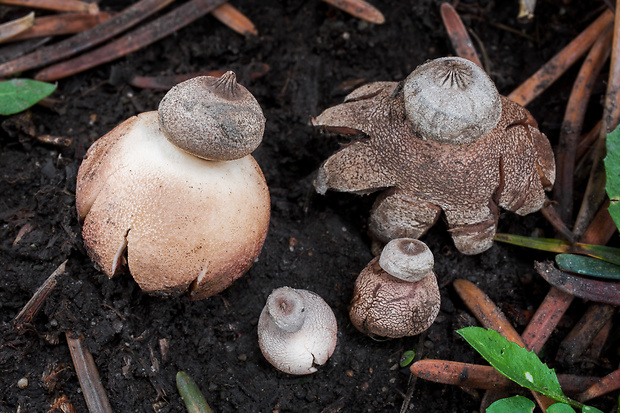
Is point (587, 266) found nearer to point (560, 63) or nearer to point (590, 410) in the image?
point (590, 410)

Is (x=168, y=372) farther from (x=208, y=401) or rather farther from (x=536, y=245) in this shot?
(x=536, y=245)

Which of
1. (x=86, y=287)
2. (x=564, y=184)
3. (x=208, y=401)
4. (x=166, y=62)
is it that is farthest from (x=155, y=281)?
(x=564, y=184)

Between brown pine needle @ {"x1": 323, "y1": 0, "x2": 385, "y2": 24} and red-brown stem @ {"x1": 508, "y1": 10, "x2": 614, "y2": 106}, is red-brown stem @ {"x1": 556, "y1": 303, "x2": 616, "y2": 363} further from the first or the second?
brown pine needle @ {"x1": 323, "y1": 0, "x2": 385, "y2": 24}

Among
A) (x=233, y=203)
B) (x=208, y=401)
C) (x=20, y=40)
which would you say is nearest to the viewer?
(x=233, y=203)

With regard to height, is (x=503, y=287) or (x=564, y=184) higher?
(x=564, y=184)

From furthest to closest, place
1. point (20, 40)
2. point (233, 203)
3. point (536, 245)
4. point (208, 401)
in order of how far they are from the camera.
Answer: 1. point (20, 40)
2. point (536, 245)
3. point (208, 401)
4. point (233, 203)

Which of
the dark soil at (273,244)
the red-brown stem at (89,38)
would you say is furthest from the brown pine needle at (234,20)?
the red-brown stem at (89,38)

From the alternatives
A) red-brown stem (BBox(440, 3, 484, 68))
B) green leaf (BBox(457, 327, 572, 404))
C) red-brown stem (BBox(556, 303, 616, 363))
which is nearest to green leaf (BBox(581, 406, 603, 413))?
green leaf (BBox(457, 327, 572, 404))
